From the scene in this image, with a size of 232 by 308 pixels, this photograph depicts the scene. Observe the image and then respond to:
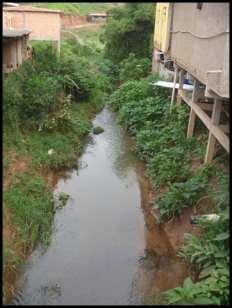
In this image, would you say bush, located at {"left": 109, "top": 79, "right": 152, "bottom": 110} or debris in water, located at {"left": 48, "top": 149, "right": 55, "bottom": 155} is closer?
debris in water, located at {"left": 48, "top": 149, "right": 55, "bottom": 155}

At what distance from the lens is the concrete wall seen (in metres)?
8.85

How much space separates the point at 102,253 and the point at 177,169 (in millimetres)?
3925

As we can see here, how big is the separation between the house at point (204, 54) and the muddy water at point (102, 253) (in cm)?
292

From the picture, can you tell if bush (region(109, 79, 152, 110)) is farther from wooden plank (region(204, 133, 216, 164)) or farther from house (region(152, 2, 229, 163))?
wooden plank (region(204, 133, 216, 164))

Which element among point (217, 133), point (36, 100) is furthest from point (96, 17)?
point (217, 133)

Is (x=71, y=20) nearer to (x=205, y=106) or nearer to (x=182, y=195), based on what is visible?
(x=205, y=106)

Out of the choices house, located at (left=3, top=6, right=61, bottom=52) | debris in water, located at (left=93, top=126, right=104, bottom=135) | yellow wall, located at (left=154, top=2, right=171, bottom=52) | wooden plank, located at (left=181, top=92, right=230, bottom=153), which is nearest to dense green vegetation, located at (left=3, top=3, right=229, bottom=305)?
debris in water, located at (left=93, top=126, right=104, bottom=135)

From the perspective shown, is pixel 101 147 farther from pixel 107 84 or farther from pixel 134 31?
pixel 134 31

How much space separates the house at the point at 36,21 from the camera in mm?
22469

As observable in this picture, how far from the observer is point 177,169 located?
41.6ft

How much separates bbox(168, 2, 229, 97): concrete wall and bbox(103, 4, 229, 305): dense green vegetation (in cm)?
243

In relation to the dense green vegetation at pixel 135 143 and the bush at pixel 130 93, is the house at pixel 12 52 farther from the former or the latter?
the bush at pixel 130 93

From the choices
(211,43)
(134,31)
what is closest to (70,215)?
(211,43)

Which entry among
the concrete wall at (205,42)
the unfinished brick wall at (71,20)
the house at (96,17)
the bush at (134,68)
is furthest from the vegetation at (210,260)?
the house at (96,17)
